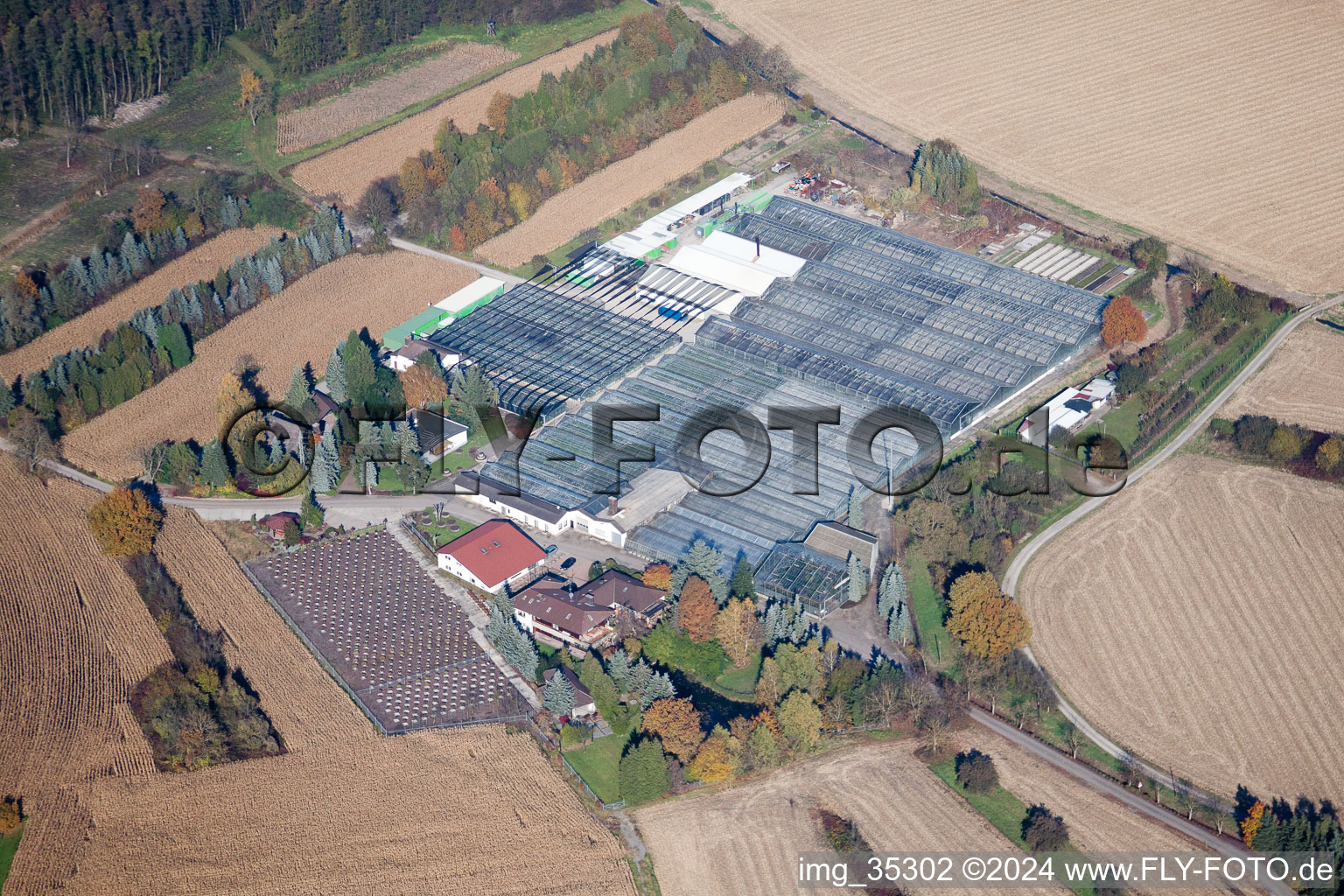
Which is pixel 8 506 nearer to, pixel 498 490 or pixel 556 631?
pixel 498 490

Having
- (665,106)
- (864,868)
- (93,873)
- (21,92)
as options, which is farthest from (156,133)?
(864,868)

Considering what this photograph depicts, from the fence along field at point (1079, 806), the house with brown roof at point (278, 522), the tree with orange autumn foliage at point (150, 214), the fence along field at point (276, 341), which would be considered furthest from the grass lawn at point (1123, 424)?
the tree with orange autumn foliage at point (150, 214)

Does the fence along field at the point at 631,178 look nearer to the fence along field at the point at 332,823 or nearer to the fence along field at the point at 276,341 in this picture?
the fence along field at the point at 276,341

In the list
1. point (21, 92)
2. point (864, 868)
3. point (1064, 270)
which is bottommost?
point (864, 868)

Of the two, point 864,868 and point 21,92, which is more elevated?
point 21,92

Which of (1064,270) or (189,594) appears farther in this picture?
(1064,270)

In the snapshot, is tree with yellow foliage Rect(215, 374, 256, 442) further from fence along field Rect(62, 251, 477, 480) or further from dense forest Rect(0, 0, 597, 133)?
dense forest Rect(0, 0, 597, 133)
